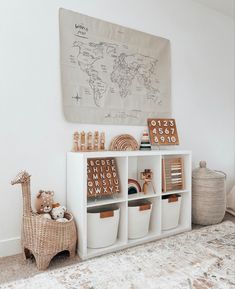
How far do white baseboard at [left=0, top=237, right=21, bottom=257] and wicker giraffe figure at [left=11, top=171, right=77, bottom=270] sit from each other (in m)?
0.14

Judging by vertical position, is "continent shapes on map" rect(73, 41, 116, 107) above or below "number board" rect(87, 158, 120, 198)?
above

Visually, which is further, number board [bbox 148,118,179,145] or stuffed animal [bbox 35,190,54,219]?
number board [bbox 148,118,179,145]

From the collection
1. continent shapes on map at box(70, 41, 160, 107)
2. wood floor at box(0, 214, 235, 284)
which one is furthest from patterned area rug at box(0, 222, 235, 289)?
continent shapes on map at box(70, 41, 160, 107)

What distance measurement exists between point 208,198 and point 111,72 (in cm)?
147

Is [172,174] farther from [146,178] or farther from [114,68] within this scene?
[114,68]

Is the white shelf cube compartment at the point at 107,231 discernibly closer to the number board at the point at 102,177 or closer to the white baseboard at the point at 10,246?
the number board at the point at 102,177

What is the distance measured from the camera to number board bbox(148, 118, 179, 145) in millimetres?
2270

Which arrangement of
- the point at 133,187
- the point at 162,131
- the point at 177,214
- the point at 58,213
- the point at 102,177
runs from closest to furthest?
the point at 58,213 < the point at 102,177 < the point at 133,187 < the point at 177,214 < the point at 162,131

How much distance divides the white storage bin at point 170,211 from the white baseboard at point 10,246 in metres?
1.18

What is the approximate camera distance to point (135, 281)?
4.57 feet

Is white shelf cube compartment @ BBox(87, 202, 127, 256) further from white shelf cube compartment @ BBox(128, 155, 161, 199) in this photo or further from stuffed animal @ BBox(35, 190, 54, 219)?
stuffed animal @ BBox(35, 190, 54, 219)

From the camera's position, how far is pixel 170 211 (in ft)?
7.00

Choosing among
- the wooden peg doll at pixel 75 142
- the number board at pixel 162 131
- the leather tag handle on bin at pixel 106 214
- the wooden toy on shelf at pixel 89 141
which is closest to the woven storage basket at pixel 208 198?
the number board at pixel 162 131

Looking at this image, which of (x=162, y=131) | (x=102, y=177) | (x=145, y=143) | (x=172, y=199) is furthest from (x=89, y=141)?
(x=172, y=199)
